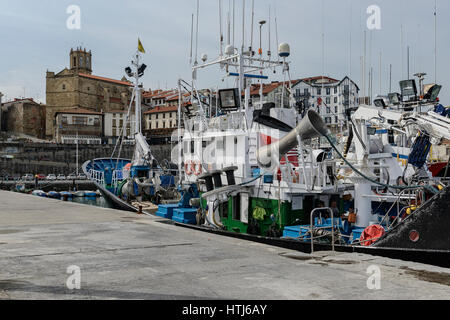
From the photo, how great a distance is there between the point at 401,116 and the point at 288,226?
4.41 m

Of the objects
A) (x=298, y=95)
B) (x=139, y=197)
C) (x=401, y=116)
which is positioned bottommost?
(x=139, y=197)

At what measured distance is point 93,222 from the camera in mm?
11648

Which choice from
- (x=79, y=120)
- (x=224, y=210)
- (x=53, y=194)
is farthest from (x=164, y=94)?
(x=224, y=210)

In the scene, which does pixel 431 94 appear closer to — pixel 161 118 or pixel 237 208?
pixel 237 208

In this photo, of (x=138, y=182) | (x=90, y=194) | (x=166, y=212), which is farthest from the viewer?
(x=90, y=194)

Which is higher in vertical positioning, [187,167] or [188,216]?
[187,167]

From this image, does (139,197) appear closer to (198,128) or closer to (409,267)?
(198,128)

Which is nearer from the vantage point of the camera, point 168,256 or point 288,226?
point 168,256

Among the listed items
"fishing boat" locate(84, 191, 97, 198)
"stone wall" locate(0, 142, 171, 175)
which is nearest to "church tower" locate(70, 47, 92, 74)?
"stone wall" locate(0, 142, 171, 175)

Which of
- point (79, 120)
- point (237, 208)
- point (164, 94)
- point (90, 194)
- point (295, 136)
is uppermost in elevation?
point (164, 94)

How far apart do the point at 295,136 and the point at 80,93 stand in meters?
100

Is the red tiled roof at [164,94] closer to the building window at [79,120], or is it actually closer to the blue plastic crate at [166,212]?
the building window at [79,120]

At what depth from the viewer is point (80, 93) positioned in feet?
337
